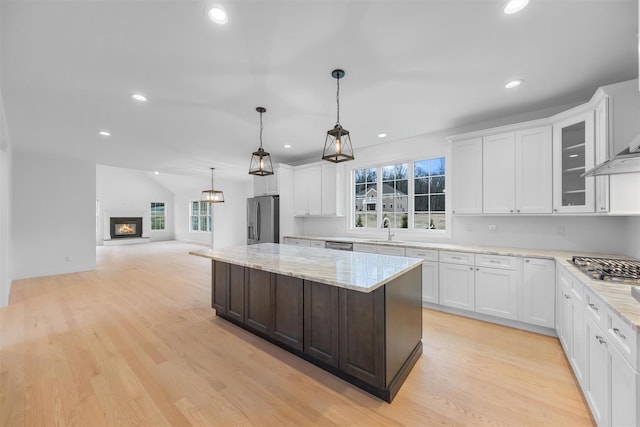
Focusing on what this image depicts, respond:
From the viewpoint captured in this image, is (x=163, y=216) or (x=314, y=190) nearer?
(x=314, y=190)

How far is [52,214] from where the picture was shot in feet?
18.1

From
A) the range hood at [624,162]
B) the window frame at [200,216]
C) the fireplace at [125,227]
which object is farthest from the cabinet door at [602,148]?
the fireplace at [125,227]

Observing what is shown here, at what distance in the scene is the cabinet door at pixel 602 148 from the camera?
2305mm

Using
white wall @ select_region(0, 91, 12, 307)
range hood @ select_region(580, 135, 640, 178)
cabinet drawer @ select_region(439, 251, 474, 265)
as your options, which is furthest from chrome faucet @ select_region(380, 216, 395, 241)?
white wall @ select_region(0, 91, 12, 307)

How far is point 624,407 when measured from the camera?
3.87ft

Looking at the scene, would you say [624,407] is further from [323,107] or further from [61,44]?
[61,44]

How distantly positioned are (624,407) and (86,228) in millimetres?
8525

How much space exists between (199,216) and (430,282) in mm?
10944

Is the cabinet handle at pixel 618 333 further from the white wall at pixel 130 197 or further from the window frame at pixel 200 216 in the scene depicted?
the white wall at pixel 130 197

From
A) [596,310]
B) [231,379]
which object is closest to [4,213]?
[231,379]

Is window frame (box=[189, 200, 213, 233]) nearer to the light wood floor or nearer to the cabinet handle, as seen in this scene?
the light wood floor

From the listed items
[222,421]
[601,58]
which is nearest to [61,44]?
[222,421]

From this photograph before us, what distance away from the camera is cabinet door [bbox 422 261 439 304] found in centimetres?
338

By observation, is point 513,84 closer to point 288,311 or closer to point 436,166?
point 436,166
